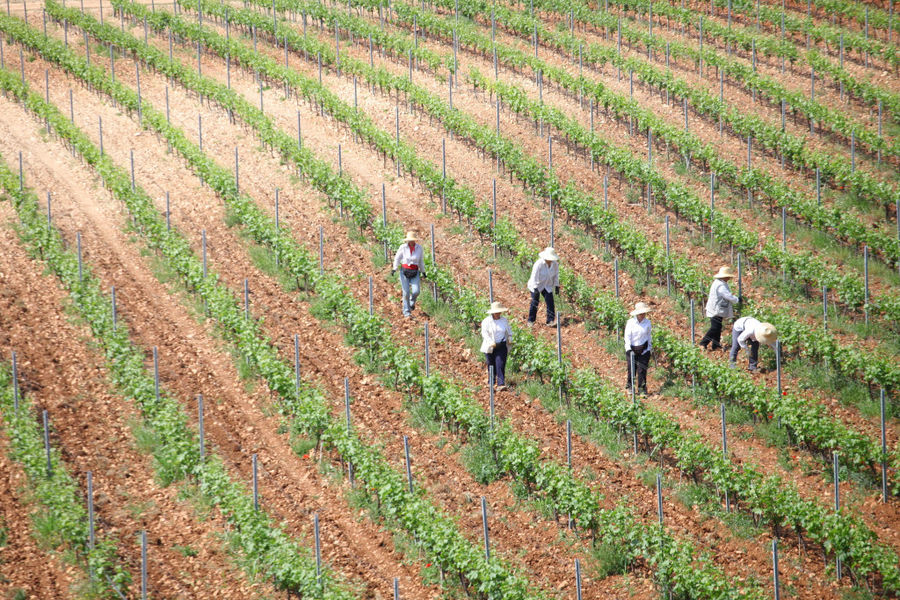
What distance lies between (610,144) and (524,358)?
976cm

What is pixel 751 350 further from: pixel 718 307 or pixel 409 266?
pixel 409 266

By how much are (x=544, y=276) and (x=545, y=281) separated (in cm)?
11

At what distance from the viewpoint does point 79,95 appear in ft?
94.5

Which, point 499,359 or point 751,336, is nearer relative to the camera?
point 499,359

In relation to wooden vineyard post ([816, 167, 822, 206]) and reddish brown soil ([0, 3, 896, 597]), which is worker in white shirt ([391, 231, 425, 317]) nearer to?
reddish brown soil ([0, 3, 896, 597])

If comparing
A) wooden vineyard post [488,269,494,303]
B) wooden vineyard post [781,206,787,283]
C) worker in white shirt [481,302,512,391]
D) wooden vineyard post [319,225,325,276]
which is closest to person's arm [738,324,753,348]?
wooden vineyard post [781,206,787,283]

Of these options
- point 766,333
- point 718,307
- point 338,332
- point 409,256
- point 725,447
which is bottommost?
point 725,447

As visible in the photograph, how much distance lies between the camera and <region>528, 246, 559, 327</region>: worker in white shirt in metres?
17.2

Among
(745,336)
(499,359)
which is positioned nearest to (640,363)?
(745,336)

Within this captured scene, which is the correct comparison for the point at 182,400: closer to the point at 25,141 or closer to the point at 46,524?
the point at 46,524

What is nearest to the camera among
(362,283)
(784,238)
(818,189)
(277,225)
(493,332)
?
(493,332)

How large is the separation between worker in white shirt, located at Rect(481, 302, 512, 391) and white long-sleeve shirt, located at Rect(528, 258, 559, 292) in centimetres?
173

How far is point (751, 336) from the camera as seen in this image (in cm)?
1627

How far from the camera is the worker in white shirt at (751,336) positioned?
52.9 feet
